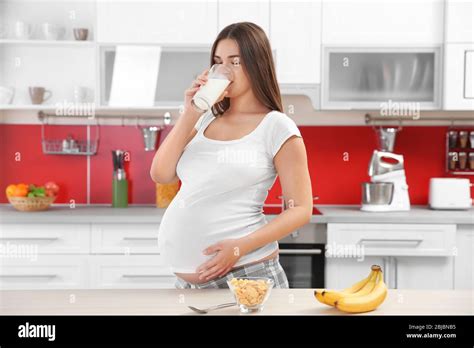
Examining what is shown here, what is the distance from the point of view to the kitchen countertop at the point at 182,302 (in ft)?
4.94

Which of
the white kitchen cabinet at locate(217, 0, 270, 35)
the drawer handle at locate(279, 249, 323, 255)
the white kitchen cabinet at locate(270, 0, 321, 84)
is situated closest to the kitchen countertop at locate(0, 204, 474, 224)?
the drawer handle at locate(279, 249, 323, 255)

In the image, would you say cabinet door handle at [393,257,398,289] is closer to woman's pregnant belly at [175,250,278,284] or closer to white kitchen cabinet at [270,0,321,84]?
white kitchen cabinet at [270,0,321,84]

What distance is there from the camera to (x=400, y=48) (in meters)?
3.61

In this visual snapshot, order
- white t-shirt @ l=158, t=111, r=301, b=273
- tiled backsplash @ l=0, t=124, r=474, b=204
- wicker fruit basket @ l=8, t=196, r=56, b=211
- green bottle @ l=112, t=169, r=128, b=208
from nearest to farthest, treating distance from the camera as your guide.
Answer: white t-shirt @ l=158, t=111, r=301, b=273 → wicker fruit basket @ l=8, t=196, r=56, b=211 → green bottle @ l=112, t=169, r=128, b=208 → tiled backsplash @ l=0, t=124, r=474, b=204

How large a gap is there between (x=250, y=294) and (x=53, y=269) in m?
2.10

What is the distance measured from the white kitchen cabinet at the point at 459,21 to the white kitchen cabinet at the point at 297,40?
683 millimetres

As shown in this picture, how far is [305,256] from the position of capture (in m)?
3.34

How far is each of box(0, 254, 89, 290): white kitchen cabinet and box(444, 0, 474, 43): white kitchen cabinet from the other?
2237mm

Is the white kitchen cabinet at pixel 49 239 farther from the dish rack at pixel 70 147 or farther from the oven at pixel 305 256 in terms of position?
the oven at pixel 305 256

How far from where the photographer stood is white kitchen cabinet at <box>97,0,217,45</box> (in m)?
3.58

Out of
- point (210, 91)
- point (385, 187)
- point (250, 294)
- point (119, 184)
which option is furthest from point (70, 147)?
point (250, 294)

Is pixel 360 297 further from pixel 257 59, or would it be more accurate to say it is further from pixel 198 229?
pixel 257 59
